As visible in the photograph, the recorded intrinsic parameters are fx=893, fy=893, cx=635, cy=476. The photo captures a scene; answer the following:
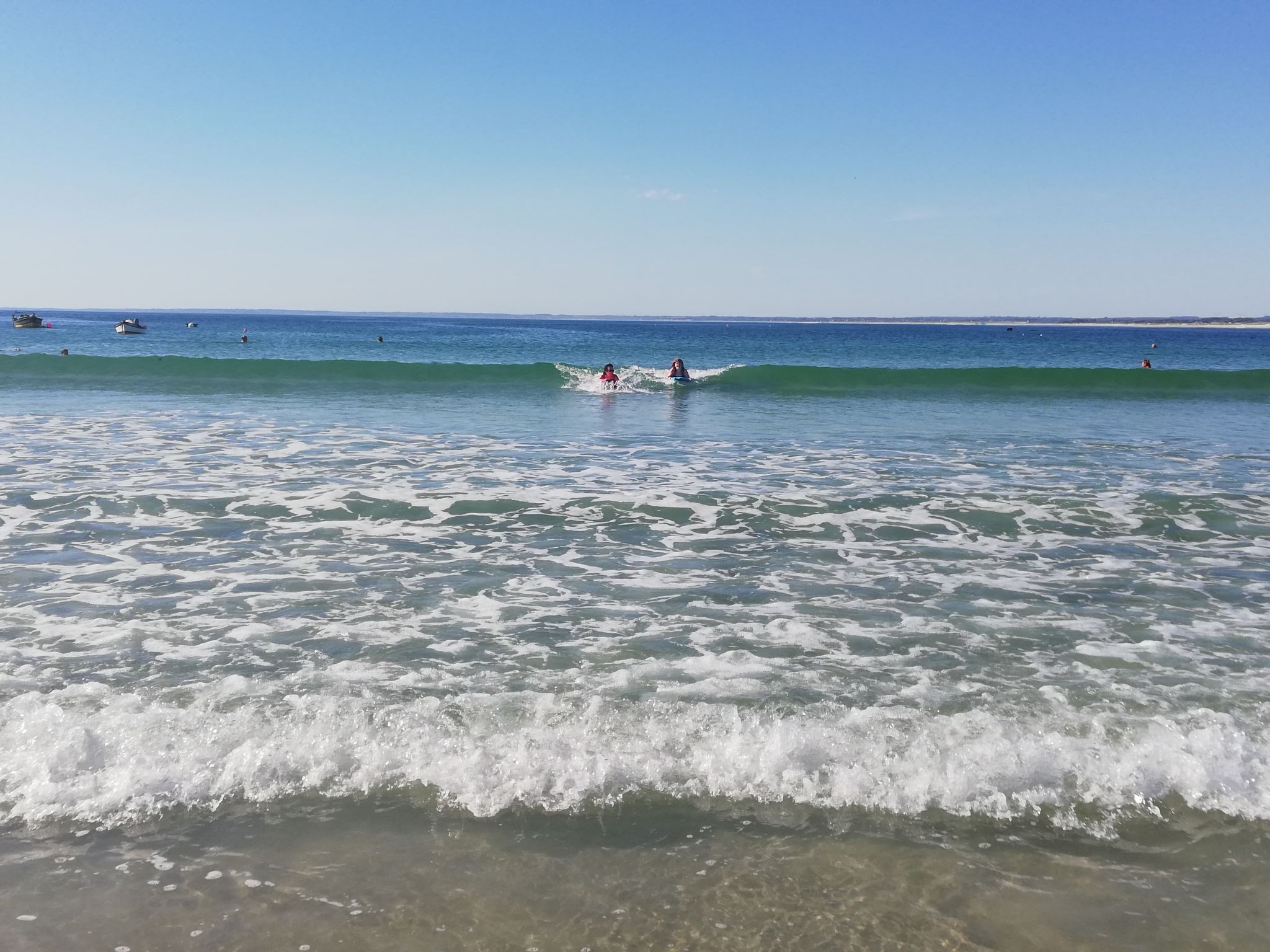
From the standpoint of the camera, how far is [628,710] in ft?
17.4

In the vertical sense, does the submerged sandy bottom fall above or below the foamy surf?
below

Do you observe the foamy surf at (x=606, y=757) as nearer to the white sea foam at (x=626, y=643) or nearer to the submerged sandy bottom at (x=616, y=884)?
the white sea foam at (x=626, y=643)

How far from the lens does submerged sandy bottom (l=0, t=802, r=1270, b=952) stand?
138 inches

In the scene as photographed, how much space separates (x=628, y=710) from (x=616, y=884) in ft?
5.07

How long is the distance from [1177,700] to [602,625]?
386cm

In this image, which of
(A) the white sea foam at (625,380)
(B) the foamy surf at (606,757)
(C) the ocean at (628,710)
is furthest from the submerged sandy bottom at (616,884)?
(A) the white sea foam at (625,380)

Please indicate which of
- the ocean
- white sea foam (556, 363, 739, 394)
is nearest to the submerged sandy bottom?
the ocean

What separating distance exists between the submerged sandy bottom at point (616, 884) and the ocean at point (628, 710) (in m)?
0.02

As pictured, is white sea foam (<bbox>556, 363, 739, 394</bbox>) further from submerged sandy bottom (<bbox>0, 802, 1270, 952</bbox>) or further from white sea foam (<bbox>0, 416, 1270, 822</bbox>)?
submerged sandy bottom (<bbox>0, 802, 1270, 952</bbox>)

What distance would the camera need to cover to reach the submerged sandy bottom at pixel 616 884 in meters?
3.51

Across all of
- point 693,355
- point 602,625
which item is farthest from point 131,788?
point 693,355

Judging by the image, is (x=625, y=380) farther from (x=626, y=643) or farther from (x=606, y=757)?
(x=606, y=757)

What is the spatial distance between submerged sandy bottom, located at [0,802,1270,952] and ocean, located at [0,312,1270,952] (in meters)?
0.02

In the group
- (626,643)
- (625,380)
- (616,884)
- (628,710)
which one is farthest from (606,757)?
(625,380)
